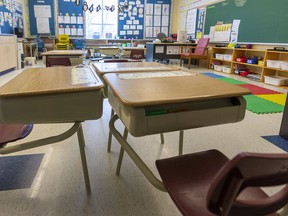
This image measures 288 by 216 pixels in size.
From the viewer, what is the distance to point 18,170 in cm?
173

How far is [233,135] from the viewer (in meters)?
2.44

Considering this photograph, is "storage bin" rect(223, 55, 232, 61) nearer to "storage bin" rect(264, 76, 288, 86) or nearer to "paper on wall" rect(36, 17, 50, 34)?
"storage bin" rect(264, 76, 288, 86)

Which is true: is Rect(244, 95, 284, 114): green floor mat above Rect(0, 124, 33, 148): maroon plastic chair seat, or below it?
below

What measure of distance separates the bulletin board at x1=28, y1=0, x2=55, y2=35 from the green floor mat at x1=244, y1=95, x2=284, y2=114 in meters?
8.45

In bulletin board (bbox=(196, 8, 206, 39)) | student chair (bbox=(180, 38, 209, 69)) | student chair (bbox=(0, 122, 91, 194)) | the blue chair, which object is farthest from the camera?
the blue chair

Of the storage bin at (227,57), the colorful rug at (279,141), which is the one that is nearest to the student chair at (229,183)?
the colorful rug at (279,141)

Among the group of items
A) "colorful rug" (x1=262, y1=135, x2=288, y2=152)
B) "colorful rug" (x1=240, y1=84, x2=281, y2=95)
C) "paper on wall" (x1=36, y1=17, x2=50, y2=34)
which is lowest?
"colorful rug" (x1=262, y1=135, x2=288, y2=152)

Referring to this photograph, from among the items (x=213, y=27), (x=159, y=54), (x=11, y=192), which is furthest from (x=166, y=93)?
(x=213, y=27)

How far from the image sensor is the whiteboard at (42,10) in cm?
912

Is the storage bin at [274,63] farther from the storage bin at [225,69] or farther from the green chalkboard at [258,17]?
the storage bin at [225,69]

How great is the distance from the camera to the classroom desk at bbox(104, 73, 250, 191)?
90 centimetres

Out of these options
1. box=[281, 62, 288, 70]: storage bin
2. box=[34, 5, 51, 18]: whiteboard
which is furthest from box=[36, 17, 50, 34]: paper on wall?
box=[281, 62, 288, 70]: storage bin

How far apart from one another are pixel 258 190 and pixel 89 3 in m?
10.1

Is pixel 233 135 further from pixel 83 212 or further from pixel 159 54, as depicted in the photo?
pixel 159 54
